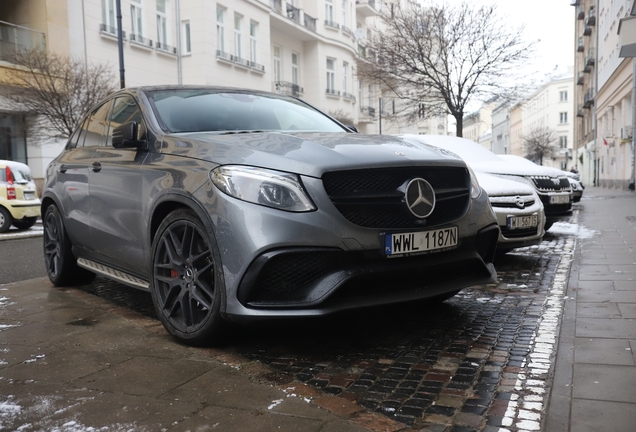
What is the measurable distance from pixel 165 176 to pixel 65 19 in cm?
1822

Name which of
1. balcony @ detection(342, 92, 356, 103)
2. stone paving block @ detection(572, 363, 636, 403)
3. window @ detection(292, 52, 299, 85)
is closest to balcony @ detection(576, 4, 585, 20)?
balcony @ detection(342, 92, 356, 103)

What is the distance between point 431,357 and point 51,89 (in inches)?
619

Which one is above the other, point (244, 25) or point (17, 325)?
point (244, 25)

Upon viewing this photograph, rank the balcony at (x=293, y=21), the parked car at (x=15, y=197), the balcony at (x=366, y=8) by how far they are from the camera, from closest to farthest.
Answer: the parked car at (x=15, y=197)
the balcony at (x=293, y=21)
the balcony at (x=366, y=8)

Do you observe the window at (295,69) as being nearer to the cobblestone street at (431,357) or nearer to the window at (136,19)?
the window at (136,19)

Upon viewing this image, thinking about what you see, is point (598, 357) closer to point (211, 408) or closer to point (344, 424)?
point (344, 424)

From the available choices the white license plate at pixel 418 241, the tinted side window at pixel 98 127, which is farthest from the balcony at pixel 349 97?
the white license plate at pixel 418 241

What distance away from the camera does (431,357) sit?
350cm

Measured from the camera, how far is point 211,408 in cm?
279

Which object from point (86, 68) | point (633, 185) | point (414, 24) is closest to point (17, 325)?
point (86, 68)

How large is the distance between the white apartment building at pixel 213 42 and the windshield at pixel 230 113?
1536cm

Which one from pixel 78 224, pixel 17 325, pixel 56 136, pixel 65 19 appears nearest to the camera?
pixel 17 325

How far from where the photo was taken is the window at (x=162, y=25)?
78.9 ft

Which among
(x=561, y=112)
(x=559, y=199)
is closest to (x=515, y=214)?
(x=559, y=199)
